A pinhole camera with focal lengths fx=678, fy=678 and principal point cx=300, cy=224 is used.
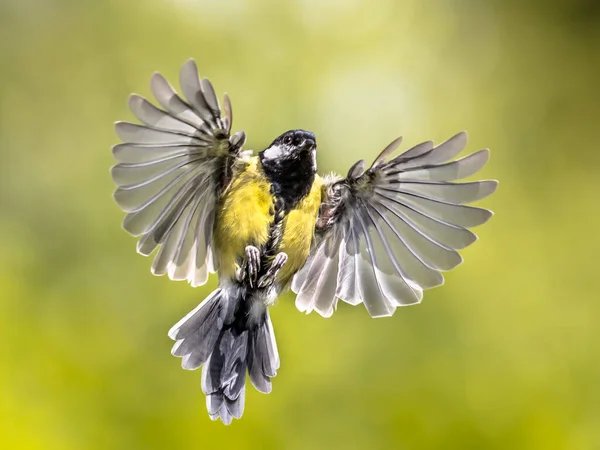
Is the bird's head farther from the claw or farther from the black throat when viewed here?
A: the claw

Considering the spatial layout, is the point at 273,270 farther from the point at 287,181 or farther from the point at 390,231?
the point at 390,231

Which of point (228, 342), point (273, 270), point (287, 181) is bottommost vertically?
point (228, 342)

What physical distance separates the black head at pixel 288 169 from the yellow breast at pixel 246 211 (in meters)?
0.02

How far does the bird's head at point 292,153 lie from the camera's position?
1048 mm

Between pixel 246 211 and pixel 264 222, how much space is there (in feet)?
0.14

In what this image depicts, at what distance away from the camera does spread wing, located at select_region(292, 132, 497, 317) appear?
1.13 metres

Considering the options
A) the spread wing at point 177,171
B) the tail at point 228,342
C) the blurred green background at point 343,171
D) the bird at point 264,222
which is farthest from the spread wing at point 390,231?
the blurred green background at point 343,171

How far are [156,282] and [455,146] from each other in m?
1.43

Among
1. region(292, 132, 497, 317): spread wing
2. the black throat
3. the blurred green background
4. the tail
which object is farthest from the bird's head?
the blurred green background

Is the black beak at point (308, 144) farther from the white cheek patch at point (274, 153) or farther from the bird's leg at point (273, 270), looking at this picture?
the bird's leg at point (273, 270)

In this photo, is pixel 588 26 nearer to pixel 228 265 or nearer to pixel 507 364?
pixel 507 364

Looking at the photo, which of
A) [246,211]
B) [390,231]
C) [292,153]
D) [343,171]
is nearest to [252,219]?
[246,211]

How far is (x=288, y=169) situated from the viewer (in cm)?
113

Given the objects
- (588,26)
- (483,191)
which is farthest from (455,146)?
(588,26)
